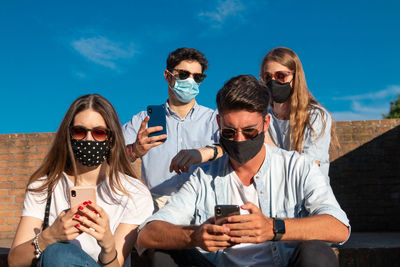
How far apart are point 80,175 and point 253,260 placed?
3.95 feet

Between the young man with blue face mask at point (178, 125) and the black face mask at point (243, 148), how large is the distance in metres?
0.85

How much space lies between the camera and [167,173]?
3170 millimetres

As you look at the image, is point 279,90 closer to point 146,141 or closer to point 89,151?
point 146,141

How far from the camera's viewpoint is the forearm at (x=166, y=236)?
203 cm

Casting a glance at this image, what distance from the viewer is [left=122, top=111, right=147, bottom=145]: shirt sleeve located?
10.7ft

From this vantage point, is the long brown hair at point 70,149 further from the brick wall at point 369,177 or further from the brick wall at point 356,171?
the brick wall at point 369,177

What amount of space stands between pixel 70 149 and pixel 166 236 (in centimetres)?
84

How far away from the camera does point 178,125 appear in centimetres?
330

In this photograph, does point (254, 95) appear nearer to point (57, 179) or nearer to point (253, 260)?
point (253, 260)

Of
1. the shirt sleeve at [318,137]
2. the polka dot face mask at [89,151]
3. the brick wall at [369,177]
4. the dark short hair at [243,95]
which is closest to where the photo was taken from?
the dark short hair at [243,95]

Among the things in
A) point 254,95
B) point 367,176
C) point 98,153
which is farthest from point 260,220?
point 367,176

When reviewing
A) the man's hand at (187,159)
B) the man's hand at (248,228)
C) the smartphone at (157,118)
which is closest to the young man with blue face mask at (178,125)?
the smartphone at (157,118)

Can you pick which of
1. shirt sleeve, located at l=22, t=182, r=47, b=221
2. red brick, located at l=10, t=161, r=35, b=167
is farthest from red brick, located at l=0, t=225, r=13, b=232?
shirt sleeve, located at l=22, t=182, r=47, b=221

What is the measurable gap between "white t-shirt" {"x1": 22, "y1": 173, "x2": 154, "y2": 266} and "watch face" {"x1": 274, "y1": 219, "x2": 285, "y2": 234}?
0.79m
